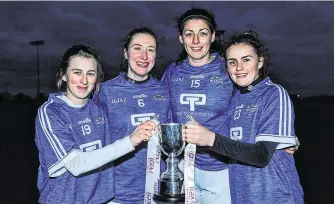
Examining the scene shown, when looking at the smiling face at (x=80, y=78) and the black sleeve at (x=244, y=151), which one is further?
the smiling face at (x=80, y=78)

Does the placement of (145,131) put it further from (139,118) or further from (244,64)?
(244,64)

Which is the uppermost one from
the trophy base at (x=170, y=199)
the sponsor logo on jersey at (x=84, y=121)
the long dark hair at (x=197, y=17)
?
the long dark hair at (x=197, y=17)

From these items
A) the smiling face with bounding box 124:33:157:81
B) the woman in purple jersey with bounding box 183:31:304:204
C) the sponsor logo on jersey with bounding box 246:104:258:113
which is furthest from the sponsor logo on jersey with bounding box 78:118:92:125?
the sponsor logo on jersey with bounding box 246:104:258:113

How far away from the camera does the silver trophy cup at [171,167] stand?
3.02 m

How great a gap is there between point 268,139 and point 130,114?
3.76 feet

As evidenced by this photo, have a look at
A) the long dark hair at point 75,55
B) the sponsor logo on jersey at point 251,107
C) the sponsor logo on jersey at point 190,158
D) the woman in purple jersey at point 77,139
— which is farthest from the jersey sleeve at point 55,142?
the sponsor logo on jersey at point 251,107

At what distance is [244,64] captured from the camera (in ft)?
10.4

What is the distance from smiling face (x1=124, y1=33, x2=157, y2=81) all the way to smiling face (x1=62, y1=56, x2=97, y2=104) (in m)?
0.41

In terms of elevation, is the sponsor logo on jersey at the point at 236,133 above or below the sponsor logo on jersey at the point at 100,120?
below

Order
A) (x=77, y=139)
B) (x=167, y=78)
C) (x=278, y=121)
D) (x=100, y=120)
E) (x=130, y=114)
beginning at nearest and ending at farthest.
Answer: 1. (x=278, y=121)
2. (x=77, y=139)
3. (x=100, y=120)
4. (x=130, y=114)
5. (x=167, y=78)

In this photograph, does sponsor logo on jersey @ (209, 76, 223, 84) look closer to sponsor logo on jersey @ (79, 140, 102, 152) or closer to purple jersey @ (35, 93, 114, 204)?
purple jersey @ (35, 93, 114, 204)

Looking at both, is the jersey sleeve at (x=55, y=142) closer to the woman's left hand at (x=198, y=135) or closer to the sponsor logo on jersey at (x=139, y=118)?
the sponsor logo on jersey at (x=139, y=118)

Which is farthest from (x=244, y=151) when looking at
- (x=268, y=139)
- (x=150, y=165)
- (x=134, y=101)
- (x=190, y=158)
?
(x=134, y=101)

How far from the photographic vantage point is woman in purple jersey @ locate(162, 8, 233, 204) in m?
3.61
